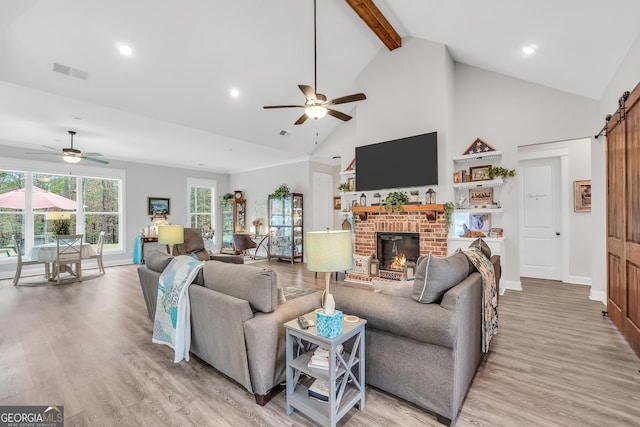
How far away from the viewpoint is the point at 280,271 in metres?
6.15

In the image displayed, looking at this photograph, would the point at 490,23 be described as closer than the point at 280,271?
Yes

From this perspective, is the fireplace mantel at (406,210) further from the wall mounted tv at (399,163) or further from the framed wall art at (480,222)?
the framed wall art at (480,222)

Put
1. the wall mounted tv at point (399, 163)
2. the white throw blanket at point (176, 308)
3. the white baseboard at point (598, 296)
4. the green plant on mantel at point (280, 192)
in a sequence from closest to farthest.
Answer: the white throw blanket at point (176, 308) < the white baseboard at point (598, 296) < the wall mounted tv at point (399, 163) < the green plant on mantel at point (280, 192)

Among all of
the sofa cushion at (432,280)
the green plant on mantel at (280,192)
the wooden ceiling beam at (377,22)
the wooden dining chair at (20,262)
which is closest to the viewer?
the sofa cushion at (432,280)

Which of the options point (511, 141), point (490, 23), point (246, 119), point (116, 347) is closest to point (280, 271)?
point (246, 119)

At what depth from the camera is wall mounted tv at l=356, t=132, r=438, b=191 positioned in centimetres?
447

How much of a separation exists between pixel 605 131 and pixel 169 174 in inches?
353

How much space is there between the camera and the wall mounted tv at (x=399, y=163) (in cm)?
447

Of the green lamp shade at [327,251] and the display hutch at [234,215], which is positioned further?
the display hutch at [234,215]

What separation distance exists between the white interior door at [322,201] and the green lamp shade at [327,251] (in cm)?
565

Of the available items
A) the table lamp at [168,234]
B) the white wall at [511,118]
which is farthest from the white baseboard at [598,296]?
the table lamp at [168,234]

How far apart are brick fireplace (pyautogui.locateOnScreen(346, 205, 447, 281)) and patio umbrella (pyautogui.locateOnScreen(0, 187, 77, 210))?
6507mm

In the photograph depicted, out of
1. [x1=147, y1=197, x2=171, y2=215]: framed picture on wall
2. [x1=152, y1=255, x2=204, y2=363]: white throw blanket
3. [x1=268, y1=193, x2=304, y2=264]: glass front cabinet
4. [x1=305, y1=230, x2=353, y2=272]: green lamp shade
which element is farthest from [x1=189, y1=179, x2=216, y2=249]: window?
[x1=305, y1=230, x2=353, y2=272]: green lamp shade

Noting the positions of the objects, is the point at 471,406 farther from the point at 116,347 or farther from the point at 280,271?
the point at 280,271
